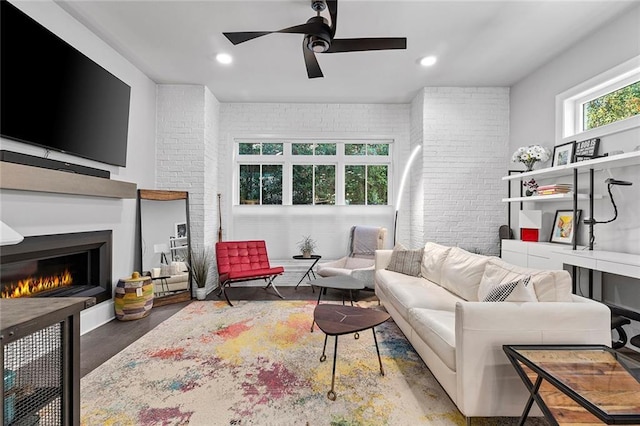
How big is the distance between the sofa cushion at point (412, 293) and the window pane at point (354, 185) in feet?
6.02

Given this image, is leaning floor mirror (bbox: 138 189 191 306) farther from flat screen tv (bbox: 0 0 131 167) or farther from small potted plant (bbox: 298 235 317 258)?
small potted plant (bbox: 298 235 317 258)

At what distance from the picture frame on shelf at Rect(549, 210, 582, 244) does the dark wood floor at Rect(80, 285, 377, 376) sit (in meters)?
2.13

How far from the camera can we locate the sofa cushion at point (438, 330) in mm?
1748

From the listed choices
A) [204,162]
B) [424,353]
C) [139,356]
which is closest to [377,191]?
[204,162]

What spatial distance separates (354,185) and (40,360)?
4.41 meters

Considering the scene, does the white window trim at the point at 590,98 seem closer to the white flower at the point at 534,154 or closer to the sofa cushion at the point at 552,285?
the white flower at the point at 534,154

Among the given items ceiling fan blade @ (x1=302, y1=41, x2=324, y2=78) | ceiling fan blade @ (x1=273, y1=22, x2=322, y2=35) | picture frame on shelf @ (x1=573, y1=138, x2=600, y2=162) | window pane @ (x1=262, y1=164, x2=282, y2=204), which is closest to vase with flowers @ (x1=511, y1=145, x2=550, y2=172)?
picture frame on shelf @ (x1=573, y1=138, x2=600, y2=162)

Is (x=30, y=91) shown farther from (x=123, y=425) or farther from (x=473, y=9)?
(x=473, y=9)

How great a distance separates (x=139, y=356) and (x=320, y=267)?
2.38m

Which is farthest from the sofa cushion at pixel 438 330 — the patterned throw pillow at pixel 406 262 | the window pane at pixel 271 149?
the window pane at pixel 271 149

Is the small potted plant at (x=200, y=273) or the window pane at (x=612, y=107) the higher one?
the window pane at (x=612, y=107)

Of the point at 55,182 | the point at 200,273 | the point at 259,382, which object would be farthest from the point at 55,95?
the point at 259,382

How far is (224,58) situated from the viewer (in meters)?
3.46

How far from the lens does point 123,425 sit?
167cm
